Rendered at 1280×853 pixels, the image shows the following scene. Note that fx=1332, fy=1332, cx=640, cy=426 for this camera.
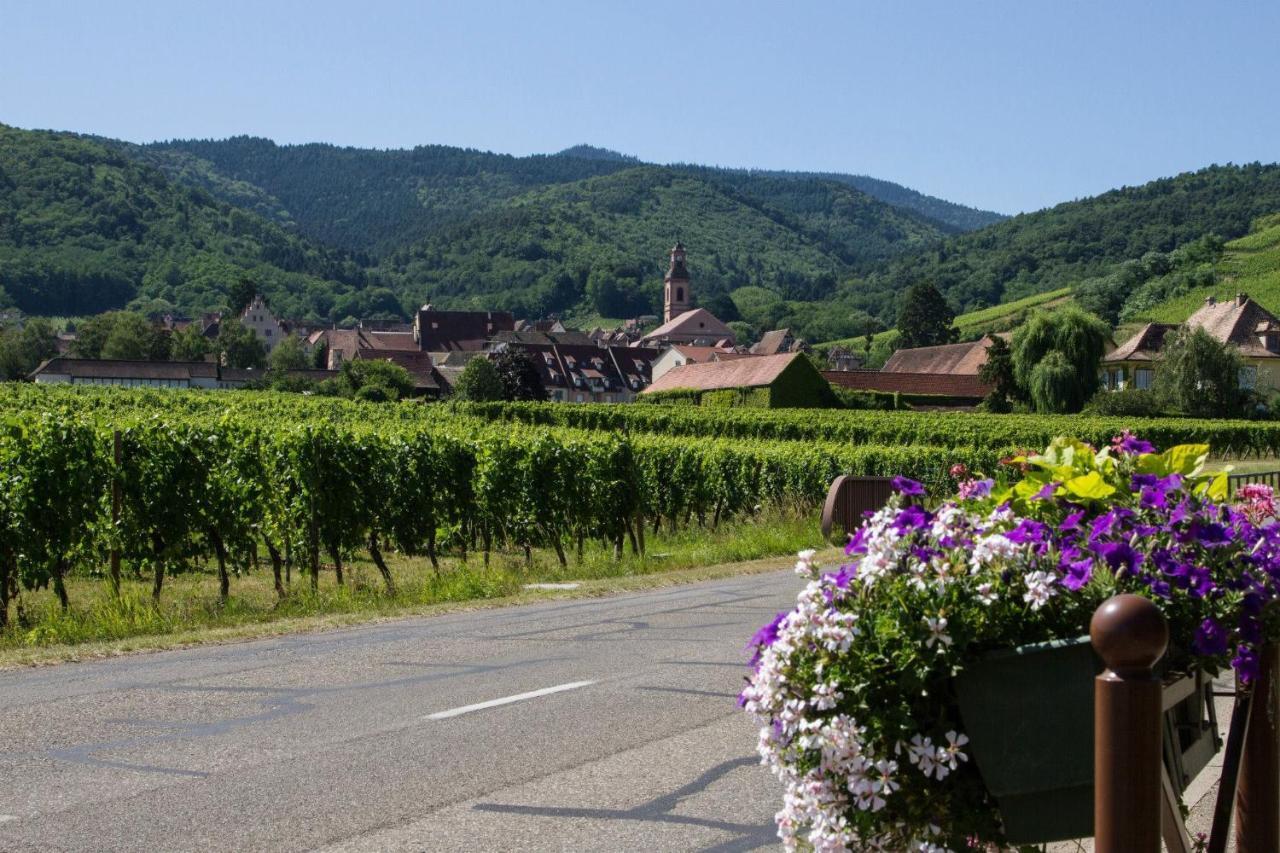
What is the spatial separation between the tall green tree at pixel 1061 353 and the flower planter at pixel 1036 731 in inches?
3260

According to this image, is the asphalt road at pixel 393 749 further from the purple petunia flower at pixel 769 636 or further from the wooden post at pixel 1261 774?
the wooden post at pixel 1261 774

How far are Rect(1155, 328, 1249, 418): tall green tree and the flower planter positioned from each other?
78792 millimetres

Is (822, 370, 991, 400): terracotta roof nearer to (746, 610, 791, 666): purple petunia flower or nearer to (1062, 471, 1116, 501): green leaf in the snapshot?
(1062, 471, 1116, 501): green leaf

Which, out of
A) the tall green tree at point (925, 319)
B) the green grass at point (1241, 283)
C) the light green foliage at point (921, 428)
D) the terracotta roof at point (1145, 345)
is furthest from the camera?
the tall green tree at point (925, 319)

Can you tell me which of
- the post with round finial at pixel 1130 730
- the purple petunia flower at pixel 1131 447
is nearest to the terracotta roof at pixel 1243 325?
the purple petunia flower at pixel 1131 447

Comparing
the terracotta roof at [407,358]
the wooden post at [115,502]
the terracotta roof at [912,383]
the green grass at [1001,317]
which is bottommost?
the wooden post at [115,502]

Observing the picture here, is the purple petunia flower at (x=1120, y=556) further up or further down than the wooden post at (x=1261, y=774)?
further up

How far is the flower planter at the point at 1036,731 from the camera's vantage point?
3549 mm

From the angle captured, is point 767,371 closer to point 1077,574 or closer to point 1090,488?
point 1090,488

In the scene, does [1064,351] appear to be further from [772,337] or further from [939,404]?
[772,337]

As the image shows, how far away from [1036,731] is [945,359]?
11795 cm

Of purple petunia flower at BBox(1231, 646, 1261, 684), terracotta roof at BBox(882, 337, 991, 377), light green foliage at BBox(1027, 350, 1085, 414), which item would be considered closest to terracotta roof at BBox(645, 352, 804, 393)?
light green foliage at BBox(1027, 350, 1085, 414)

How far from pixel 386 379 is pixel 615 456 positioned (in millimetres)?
87355

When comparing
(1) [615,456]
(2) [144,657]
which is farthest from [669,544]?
(2) [144,657]
